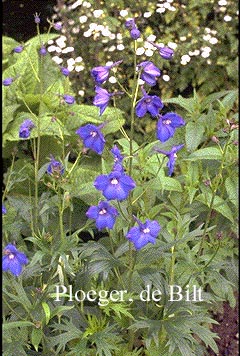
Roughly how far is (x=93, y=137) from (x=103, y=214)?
220mm

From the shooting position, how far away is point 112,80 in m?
3.09

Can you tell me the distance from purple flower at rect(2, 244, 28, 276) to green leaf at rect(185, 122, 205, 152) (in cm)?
101

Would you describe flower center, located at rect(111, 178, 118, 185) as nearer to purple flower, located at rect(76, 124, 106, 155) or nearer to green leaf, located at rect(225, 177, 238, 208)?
purple flower, located at rect(76, 124, 106, 155)

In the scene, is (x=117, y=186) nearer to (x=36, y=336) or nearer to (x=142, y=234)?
(x=142, y=234)


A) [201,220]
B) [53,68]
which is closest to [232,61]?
[53,68]

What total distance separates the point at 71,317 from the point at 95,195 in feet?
2.07

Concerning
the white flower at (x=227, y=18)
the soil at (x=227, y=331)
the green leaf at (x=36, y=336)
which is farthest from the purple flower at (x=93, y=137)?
the white flower at (x=227, y=18)

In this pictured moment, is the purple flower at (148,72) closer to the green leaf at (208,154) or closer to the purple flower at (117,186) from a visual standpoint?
the purple flower at (117,186)

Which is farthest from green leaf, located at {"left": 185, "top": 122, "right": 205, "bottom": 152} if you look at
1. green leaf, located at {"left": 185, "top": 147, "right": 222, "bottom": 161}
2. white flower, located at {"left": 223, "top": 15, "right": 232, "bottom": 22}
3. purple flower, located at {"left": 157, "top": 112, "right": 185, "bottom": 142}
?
white flower, located at {"left": 223, "top": 15, "right": 232, "bottom": 22}

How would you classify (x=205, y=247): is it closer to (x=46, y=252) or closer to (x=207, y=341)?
(x=207, y=341)

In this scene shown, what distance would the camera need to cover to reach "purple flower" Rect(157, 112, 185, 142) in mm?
2021

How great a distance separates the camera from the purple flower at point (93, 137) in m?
2.03

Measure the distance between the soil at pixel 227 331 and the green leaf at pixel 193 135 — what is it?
0.97 m

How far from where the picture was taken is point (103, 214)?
80.4 inches
